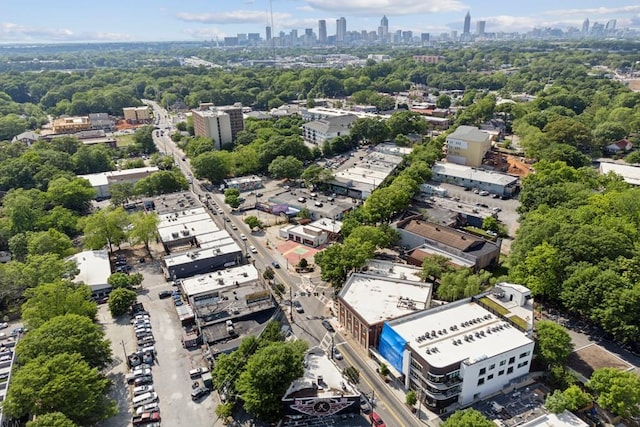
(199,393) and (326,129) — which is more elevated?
(326,129)

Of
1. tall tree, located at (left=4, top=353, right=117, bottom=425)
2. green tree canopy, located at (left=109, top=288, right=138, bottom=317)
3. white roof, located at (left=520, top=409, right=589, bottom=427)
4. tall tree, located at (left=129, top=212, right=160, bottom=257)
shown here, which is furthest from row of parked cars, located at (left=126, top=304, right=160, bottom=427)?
white roof, located at (left=520, top=409, right=589, bottom=427)

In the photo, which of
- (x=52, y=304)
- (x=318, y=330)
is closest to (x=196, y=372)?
(x=318, y=330)

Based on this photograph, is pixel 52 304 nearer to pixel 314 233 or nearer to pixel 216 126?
pixel 314 233

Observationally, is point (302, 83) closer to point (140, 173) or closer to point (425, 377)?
point (140, 173)

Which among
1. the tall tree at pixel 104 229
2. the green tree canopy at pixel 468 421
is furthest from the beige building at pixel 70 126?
the green tree canopy at pixel 468 421

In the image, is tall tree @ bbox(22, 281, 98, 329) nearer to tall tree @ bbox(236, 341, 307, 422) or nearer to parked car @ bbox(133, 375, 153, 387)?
parked car @ bbox(133, 375, 153, 387)

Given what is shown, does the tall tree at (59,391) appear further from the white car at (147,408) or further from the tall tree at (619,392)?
the tall tree at (619,392)

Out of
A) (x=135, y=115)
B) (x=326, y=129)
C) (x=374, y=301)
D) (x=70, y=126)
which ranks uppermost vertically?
(x=326, y=129)
